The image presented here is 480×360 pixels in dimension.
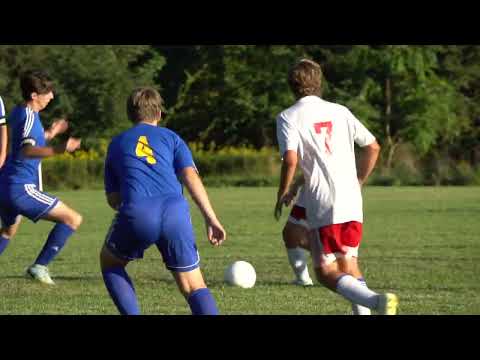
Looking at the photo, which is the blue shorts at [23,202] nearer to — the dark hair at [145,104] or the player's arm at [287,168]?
the dark hair at [145,104]

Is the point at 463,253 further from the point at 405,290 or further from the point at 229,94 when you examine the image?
the point at 229,94

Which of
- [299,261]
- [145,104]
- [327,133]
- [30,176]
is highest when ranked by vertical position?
[145,104]

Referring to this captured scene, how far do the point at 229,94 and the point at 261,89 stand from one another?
1.57 m

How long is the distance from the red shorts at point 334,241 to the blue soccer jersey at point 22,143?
3.20 metres

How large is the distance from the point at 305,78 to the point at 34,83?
3.34 meters

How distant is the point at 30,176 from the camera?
959 cm

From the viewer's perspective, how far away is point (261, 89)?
5047 cm

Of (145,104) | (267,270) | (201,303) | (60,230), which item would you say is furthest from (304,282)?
(145,104)

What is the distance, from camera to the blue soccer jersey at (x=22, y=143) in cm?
923

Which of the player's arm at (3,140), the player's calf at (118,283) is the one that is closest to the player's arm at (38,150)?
the player's arm at (3,140)

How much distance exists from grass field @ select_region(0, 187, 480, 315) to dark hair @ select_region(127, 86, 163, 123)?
212cm

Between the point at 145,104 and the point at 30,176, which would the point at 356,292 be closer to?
the point at 145,104

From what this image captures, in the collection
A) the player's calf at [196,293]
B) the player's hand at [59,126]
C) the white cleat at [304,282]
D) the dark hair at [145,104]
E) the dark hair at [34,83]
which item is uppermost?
the dark hair at [145,104]
